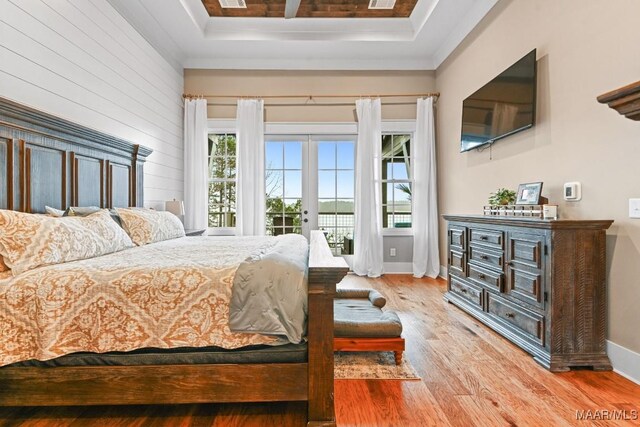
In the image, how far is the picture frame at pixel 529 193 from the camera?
2760mm

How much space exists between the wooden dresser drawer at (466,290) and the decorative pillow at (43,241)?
302 centimetres

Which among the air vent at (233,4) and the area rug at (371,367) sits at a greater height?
the air vent at (233,4)

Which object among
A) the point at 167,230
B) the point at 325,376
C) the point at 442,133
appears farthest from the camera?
the point at 442,133

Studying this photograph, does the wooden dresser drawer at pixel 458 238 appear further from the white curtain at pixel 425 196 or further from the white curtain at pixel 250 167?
the white curtain at pixel 250 167

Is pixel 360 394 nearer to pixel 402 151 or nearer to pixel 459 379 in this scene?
pixel 459 379

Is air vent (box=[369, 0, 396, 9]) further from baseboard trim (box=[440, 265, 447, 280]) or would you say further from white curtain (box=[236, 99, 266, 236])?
baseboard trim (box=[440, 265, 447, 280])

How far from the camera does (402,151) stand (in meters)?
5.40

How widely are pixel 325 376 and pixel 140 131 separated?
356 centimetres

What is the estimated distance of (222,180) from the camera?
5352 mm

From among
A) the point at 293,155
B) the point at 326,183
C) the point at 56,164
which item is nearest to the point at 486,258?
the point at 326,183

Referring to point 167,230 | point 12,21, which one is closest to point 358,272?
point 167,230

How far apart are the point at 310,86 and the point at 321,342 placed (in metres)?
4.40

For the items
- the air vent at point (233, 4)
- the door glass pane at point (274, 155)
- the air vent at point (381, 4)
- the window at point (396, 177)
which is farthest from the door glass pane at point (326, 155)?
the air vent at point (233, 4)

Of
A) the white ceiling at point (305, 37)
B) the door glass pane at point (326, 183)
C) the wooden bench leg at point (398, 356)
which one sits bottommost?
the wooden bench leg at point (398, 356)
